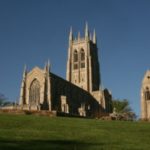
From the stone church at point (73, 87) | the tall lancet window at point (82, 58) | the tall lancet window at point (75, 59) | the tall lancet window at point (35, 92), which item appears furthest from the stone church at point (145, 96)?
the tall lancet window at point (75, 59)

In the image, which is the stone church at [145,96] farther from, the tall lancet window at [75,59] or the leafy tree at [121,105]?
the tall lancet window at [75,59]

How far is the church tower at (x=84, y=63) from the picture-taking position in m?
105

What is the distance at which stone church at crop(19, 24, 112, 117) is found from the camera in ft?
263

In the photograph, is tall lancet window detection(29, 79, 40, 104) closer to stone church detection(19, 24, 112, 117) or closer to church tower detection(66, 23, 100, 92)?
stone church detection(19, 24, 112, 117)

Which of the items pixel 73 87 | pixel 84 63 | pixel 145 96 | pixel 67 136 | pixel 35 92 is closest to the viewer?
pixel 67 136

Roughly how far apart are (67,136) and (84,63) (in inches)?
3482

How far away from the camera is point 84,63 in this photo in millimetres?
109125

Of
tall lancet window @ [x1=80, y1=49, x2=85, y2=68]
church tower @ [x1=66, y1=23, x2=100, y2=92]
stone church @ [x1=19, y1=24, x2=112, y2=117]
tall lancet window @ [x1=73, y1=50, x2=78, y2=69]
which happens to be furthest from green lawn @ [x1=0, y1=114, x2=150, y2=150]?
tall lancet window @ [x1=73, y1=50, x2=78, y2=69]

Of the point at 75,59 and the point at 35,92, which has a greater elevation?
the point at 75,59

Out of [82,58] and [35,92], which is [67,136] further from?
[82,58]

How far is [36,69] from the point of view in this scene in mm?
84000

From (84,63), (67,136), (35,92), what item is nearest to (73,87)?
(35,92)

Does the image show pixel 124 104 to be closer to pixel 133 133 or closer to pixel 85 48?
pixel 85 48

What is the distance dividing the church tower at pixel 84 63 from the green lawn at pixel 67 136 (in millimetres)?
77004
